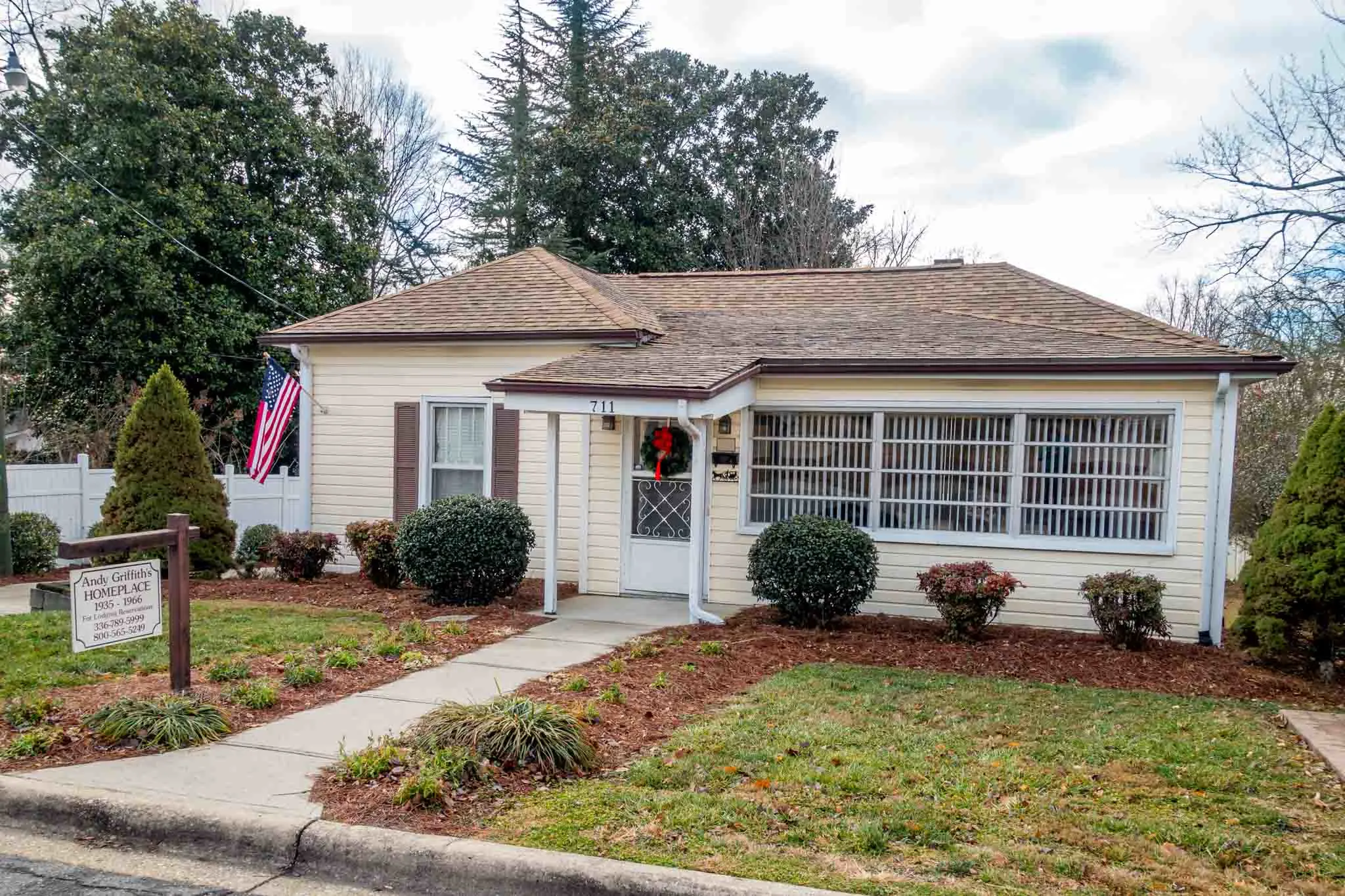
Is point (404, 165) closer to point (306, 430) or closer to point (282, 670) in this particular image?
point (306, 430)

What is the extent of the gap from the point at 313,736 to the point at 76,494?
11.0m

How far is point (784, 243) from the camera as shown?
89.9ft

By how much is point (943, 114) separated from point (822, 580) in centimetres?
1319

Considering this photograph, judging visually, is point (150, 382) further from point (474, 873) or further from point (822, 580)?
point (474, 873)

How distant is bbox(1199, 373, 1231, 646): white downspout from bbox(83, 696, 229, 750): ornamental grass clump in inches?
341

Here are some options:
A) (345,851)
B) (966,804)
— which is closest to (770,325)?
(966,804)

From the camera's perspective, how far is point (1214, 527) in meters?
9.34

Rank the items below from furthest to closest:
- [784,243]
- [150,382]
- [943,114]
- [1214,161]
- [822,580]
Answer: [784,243] < [943,114] < [1214,161] < [150,382] < [822,580]

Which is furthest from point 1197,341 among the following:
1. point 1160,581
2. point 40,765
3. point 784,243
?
point 784,243

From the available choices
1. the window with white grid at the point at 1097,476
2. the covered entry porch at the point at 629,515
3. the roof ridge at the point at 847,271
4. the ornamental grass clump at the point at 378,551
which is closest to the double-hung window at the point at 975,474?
the window with white grid at the point at 1097,476

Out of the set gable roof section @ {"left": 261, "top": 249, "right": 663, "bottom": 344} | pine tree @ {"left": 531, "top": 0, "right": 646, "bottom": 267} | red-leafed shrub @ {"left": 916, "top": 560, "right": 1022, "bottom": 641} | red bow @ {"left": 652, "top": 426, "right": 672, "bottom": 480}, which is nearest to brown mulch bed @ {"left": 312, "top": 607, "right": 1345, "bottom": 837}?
red-leafed shrub @ {"left": 916, "top": 560, "right": 1022, "bottom": 641}

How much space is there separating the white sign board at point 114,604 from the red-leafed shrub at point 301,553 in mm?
5960

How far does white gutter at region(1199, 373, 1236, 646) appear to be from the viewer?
9.24 m

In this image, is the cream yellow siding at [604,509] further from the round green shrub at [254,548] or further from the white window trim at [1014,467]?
the round green shrub at [254,548]
